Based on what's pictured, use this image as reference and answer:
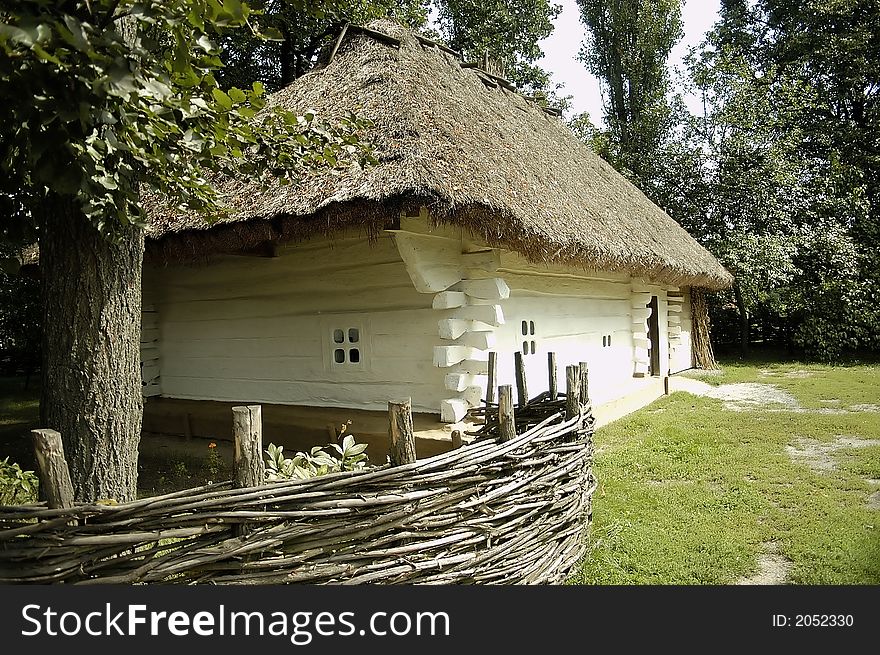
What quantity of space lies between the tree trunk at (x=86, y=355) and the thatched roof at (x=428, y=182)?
1.24 metres

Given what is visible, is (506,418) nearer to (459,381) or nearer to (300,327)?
(459,381)

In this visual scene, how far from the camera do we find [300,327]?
7105mm

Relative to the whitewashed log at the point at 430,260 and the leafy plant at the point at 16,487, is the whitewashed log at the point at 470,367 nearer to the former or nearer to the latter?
the whitewashed log at the point at 430,260

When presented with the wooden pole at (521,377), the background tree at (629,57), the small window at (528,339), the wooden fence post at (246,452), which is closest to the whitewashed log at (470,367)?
the small window at (528,339)

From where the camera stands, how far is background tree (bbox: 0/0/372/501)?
206cm

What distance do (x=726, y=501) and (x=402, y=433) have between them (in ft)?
11.8

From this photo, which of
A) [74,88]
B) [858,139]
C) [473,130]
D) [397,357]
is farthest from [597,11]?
[74,88]

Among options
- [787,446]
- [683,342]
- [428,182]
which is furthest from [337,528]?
[683,342]

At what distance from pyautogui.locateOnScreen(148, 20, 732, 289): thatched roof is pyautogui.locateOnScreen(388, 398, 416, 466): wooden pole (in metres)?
2.23

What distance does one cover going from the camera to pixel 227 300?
7852 mm

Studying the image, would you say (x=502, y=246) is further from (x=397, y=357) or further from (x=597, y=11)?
(x=597, y=11)

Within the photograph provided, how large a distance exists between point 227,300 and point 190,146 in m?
5.56

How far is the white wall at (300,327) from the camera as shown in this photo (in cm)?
632

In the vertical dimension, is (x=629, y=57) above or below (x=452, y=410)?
above
